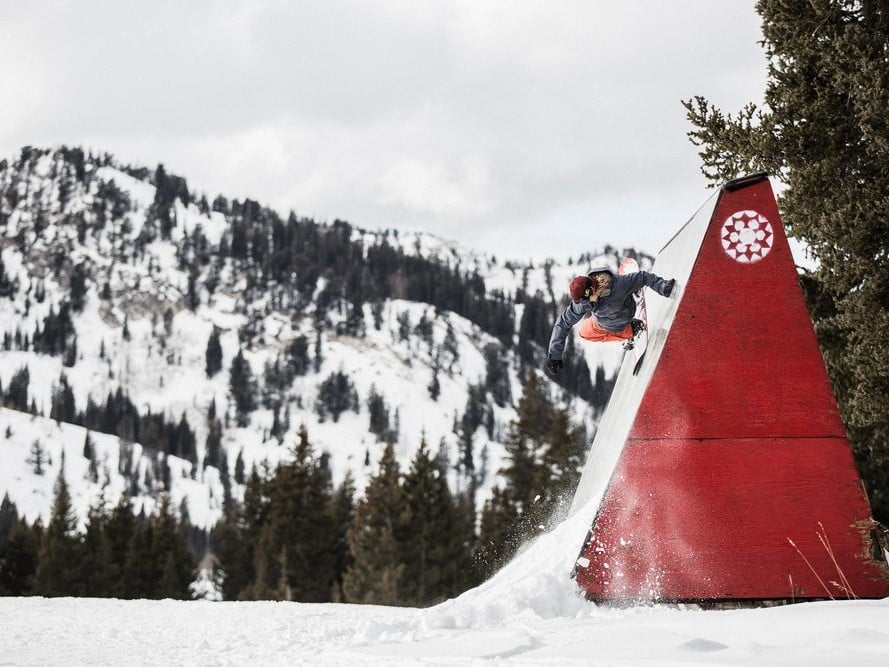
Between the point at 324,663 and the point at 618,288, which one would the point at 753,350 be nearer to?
the point at 618,288

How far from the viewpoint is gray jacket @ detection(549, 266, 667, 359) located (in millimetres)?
8242

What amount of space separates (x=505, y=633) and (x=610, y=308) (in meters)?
4.08

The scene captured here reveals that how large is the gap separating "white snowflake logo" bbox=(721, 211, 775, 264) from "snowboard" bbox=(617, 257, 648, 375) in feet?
4.33

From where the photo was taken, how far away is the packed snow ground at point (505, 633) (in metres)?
4.84

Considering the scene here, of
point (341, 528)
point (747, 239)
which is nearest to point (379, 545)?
point (341, 528)

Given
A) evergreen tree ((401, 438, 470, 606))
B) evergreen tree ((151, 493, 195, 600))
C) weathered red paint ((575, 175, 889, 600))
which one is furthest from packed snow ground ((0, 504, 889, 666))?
evergreen tree ((151, 493, 195, 600))

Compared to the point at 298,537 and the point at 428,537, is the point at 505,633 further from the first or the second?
the point at 298,537

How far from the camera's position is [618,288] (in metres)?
8.41

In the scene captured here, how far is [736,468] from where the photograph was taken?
696 centimetres

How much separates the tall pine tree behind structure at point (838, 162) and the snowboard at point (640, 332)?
7.16 ft

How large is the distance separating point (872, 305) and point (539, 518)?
15.8 feet

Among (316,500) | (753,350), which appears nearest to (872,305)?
(753,350)

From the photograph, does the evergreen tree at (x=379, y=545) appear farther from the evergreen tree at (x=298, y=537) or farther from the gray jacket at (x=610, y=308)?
the gray jacket at (x=610, y=308)

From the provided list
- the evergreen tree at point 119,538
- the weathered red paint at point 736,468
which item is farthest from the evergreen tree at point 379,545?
the weathered red paint at point 736,468
